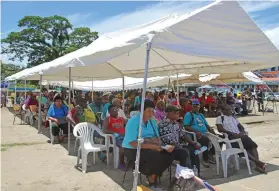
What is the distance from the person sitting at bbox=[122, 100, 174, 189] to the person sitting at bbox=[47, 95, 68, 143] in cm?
448

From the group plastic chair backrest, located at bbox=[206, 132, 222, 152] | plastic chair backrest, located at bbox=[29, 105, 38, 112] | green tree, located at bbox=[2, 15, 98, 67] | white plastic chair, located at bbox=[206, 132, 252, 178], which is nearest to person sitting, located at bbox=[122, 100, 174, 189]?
white plastic chair, located at bbox=[206, 132, 252, 178]

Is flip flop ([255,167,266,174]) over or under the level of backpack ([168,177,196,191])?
under

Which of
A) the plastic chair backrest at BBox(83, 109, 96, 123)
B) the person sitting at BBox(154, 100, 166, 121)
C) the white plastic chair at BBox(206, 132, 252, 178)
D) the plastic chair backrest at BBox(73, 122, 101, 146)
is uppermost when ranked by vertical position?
the person sitting at BBox(154, 100, 166, 121)

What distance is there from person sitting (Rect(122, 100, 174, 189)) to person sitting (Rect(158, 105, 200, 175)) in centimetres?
20

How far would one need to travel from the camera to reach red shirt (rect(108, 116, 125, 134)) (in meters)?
6.52

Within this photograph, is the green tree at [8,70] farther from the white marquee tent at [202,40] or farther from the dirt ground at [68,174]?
the white marquee tent at [202,40]

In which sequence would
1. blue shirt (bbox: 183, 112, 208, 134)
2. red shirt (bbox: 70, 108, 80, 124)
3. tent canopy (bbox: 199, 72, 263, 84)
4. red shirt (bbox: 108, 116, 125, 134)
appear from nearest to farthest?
blue shirt (bbox: 183, 112, 208, 134) → red shirt (bbox: 108, 116, 125, 134) → red shirt (bbox: 70, 108, 80, 124) → tent canopy (bbox: 199, 72, 263, 84)

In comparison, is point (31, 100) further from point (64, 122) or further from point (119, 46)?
point (119, 46)

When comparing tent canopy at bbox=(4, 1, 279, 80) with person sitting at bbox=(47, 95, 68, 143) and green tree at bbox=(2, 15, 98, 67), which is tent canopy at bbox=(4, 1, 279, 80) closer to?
person sitting at bbox=(47, 95, 68, 143)

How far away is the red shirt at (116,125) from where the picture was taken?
6.52 metres

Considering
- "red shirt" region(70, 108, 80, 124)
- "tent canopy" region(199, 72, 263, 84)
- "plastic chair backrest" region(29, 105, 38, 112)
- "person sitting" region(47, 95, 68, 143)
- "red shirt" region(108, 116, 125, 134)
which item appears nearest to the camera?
"red shirt" region(108, 116, 125, 134)

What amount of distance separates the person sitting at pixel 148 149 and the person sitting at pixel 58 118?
4.48 metres

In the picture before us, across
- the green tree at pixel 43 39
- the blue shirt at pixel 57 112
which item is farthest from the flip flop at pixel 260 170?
the green tree at pixel 43 39

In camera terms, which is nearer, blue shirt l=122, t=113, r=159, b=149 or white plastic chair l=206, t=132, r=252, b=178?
blue shirt l=122, t=113, r=159, b=149
